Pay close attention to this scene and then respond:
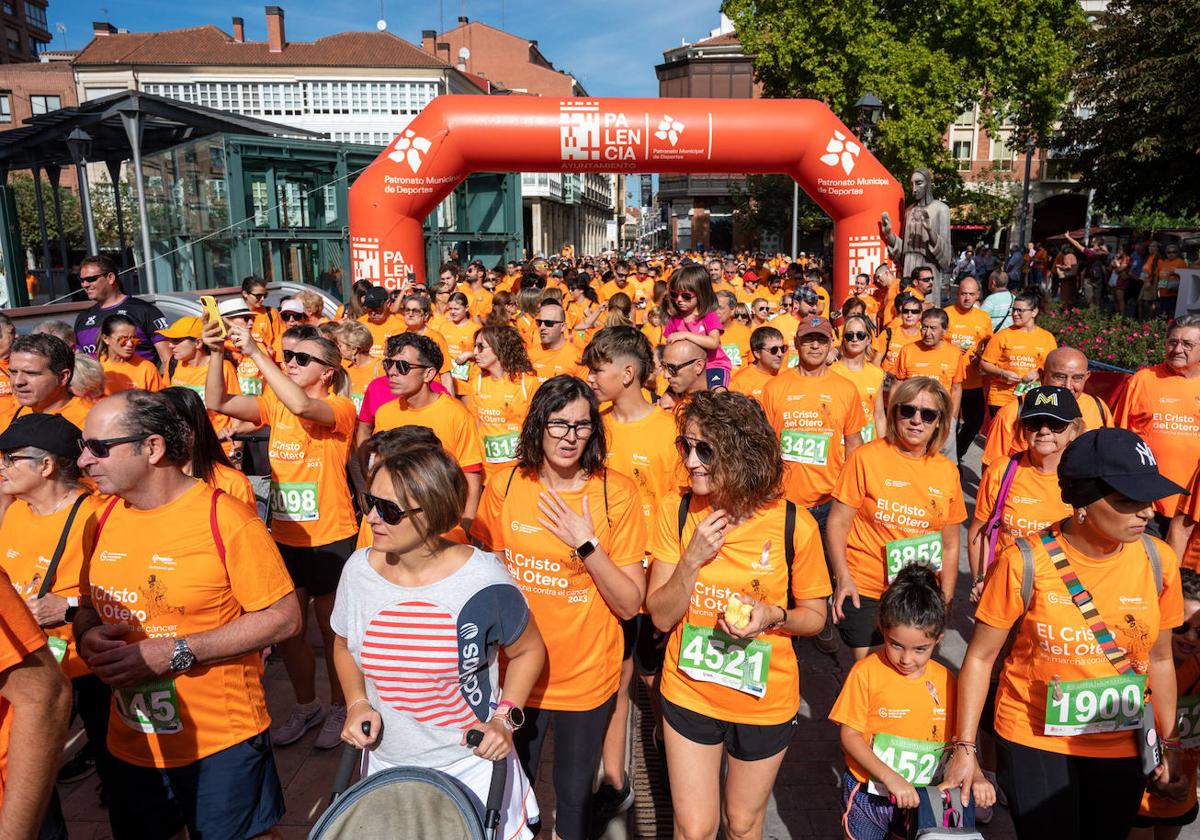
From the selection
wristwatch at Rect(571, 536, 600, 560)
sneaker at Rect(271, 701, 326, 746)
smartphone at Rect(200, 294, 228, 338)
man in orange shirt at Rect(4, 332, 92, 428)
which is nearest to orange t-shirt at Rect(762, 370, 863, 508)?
wristwatch at Rect(571, 536, 600, 560)

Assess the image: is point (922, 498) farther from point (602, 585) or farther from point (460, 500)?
point (460, 500)

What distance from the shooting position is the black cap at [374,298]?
7914 mm

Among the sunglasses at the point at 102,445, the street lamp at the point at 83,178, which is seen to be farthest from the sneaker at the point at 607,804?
the street lamp at the point at 83,178

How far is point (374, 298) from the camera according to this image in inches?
312

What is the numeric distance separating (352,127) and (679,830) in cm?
5185

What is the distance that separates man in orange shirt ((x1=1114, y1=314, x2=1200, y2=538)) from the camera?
4.50 m

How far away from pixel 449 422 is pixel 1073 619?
297 centimetres

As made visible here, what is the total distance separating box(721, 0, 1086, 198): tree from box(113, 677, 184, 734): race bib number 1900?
24032mm

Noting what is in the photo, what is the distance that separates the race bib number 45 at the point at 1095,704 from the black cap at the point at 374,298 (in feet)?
22.6

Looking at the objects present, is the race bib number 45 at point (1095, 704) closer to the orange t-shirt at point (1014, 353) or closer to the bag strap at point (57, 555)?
the bag strap at point (57, 555)

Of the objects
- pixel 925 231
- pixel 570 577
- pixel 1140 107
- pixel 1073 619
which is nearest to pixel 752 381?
pixel 570 577

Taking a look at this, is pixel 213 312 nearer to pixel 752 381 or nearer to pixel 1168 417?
pixel 752 381

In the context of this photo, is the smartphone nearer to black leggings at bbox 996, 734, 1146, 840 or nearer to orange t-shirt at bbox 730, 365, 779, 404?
orange t-shirt at bbox 730, 365, 779, 404

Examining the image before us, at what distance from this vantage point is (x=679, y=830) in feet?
9.16
